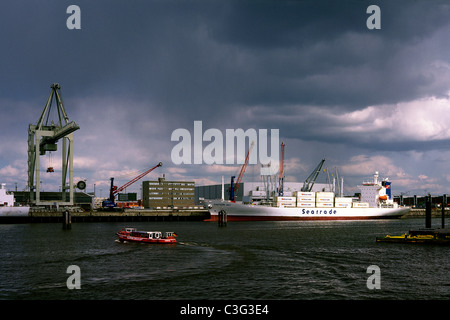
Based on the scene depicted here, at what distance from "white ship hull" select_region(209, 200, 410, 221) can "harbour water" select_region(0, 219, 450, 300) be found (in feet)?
225

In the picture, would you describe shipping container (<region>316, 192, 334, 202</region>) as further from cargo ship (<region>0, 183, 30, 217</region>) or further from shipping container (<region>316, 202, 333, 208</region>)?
cargo ship (<region>0, 183, 30, 217</region>)

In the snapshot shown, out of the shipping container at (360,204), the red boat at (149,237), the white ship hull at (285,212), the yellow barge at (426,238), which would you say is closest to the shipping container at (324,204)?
the white ship hull at (285,212)

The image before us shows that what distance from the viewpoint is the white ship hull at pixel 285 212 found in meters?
119

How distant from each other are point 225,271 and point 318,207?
10193cm

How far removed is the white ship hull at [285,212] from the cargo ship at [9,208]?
53002mm

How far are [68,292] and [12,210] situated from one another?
314 feet

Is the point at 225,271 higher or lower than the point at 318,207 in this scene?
higher

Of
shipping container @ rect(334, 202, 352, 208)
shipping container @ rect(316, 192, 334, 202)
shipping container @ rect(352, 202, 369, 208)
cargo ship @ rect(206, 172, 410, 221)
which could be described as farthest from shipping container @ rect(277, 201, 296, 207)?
shipping container @ rect(352, 202, 369, 208)

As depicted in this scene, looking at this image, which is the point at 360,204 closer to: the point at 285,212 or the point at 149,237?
the point at 285,212

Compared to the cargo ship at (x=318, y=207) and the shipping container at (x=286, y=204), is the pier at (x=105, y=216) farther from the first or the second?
the shipping container at (x=286, y=204)

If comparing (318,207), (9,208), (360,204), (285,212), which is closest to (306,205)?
(318,207)

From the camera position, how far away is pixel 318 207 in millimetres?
130250
